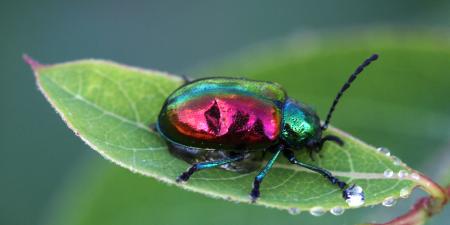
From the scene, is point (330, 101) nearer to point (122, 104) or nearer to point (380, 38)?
point (380, 38)

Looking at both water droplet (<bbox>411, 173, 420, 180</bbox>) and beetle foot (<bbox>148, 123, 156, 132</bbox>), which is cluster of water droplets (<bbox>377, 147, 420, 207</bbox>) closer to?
water droplet (<bbox>411, 173, 420, 180</bbox>)

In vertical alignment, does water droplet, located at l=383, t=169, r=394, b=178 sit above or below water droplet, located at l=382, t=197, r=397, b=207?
above

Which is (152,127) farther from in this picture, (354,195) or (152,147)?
(354,195)

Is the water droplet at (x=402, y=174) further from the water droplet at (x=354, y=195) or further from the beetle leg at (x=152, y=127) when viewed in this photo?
the beetle leg at (x=152, y=127)

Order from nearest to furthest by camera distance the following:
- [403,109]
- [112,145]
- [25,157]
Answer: [112,145] < [403,109] < [25,157]

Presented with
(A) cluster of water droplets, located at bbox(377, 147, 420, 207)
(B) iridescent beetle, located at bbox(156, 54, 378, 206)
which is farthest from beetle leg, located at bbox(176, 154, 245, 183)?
(A) cluster of water droplets, located at bbox(377, 147, 420, 207)

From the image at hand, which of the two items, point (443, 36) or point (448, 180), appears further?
point (443, 36)

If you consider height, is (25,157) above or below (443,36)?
below

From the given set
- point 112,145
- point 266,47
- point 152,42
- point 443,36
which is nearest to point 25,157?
point 152,42
